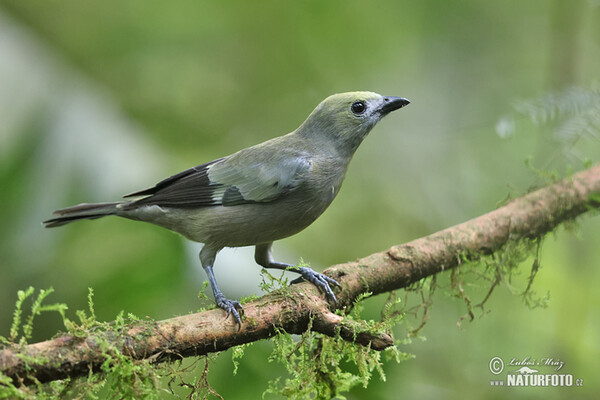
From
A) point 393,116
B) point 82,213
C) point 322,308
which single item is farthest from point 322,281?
point 393,116

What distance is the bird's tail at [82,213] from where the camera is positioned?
3.70m

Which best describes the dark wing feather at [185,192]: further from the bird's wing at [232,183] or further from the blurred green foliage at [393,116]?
the blurred green foliage at [393,116]

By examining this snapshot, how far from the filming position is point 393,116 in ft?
23.4

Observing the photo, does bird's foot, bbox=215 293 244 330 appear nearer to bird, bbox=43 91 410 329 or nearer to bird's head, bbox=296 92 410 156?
bird, bbox=43 91 410 329

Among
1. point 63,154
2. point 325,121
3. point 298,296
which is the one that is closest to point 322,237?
point 325,121

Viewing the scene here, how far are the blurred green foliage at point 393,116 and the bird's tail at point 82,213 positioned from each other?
492 millimetres

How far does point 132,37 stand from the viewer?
6.60 m

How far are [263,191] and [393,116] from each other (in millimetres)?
3971

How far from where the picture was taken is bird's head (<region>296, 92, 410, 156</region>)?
3852mm

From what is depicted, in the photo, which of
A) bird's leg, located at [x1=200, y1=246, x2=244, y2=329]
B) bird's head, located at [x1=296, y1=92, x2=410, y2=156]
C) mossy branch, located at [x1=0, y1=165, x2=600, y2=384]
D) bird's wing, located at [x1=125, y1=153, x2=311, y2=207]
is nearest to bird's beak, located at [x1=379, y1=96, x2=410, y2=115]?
bird's head, located at [x1=296, y1=92, x2=410, y2=156]

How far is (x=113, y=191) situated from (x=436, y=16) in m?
4.74

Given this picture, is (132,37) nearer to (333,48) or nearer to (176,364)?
(333,48)

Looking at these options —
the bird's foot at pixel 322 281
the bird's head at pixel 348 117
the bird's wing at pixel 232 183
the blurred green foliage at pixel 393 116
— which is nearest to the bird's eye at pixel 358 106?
the bird's head at pixel 348 117

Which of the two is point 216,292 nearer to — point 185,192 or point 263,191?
point 263,191
